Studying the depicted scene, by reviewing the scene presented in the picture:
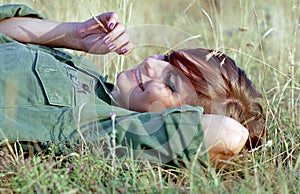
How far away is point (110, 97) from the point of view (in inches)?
73.7

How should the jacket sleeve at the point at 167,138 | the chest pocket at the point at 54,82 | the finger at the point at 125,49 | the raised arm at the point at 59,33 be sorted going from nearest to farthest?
the jacket sleeve at the point at 167,138 < the chest pocket at the point at 54,82 < the finger at the point at 125,49 < the raised arm at the point at 59,33

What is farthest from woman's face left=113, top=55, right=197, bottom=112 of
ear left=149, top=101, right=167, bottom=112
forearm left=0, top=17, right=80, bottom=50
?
forearm left=0, top=17, right=80, bottom=50

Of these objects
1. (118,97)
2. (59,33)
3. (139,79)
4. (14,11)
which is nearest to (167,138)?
(139,79)

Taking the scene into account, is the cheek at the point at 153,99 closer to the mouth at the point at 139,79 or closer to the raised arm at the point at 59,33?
the mouth at the point at 139,79

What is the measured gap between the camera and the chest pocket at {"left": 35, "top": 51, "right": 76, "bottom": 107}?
1661mm

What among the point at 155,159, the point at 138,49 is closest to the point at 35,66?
the point at 155,159

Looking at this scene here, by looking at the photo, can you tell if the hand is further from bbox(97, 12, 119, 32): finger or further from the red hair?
the red hair

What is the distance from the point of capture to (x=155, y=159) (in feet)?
4.94

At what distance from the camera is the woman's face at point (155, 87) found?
1671 millimetres

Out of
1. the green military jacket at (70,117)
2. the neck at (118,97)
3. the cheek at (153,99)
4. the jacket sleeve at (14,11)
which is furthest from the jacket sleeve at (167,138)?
the jacket sleeve at (14,11)

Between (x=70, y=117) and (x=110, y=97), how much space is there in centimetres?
→ 33

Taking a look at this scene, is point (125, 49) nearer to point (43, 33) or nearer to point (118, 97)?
point (118, 97)

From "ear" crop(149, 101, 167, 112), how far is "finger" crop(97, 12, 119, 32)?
328mm

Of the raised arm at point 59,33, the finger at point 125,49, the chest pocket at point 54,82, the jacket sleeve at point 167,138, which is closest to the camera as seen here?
the jacket sleeve at point 167,138
